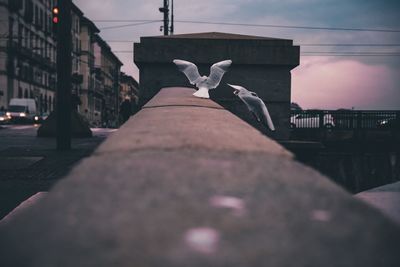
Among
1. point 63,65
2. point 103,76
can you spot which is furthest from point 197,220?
point 103,76

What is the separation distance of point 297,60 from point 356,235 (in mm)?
5228

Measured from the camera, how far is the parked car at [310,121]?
1052 cm

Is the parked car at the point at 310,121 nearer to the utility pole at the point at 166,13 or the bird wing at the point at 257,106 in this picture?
the bird wing at the point at 257,106

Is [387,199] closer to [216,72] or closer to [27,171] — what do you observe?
[216,72]

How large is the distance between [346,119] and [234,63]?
6670 millimetres

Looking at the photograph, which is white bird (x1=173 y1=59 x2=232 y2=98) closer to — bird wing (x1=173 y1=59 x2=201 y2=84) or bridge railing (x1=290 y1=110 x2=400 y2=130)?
bird wing (x1=173 y1=59 x2=201 y2=84)

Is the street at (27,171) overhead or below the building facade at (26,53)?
below

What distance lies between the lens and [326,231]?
697 mm

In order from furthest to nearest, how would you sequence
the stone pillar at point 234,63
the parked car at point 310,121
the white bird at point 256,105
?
the parked car at point 310,121 < the stone pillar at point 234,63 < the white bird at point 256,105

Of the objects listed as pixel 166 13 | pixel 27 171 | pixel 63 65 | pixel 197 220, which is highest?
pixel 166 13

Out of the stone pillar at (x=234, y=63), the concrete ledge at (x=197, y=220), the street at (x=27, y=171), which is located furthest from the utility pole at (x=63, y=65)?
the concrete ledge at (x=197, y=220)

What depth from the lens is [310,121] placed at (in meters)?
10.8

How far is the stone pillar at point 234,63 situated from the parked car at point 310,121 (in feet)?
15.4

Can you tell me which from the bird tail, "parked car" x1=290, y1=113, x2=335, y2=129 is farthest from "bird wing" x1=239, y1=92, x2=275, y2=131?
"parked car" x1=290, y1=113, x2=335, y2=129
